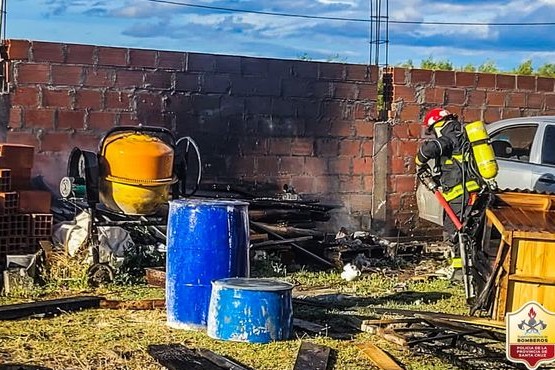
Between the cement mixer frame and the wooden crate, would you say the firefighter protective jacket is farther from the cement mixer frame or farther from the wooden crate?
the wooden crate

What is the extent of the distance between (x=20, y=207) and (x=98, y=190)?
99cm

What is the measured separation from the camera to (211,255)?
766 centimetres

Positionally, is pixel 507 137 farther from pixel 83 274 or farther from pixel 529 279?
pixel 529 279

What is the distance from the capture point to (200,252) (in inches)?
302

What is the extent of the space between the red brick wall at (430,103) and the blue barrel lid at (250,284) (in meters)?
5.94

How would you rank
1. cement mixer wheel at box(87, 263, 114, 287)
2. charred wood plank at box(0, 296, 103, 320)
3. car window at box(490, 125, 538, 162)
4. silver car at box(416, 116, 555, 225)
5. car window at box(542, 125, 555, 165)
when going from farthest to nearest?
car window at box(490, 125, 538, 162)
car window at box(542, 125, 555, 165)
silver car at box(416, 116, 555, 225)
cement mixer wheel at box(87, 263, 114, 287)
charred wood plank at box(0, 296, 103, 320)

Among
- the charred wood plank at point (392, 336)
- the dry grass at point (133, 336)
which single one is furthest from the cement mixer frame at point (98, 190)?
the charred wood plank at point (392, 336)

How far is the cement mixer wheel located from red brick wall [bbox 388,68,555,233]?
4.88m

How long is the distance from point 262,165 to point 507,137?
315cm

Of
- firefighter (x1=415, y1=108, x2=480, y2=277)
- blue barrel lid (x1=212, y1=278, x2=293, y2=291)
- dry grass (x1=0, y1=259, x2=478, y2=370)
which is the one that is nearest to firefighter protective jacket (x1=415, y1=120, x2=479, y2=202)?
firefighter (x1=415, y1=108, x2=480, y2=277)

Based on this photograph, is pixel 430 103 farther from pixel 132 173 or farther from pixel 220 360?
pixel 220 360

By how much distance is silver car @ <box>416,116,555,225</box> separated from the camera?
11203 millimetres

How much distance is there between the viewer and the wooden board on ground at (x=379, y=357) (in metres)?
6.54

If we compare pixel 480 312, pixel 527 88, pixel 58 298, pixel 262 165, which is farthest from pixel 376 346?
pixel 527 88
